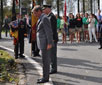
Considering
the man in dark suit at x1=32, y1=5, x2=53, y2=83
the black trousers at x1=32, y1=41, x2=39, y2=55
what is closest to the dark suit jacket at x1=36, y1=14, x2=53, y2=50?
the man in dark suit at x1=32, y1=5, x2=53, y2=83

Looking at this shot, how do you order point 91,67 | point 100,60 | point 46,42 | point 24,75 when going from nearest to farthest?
1. point 46,42
2. point 24,75
3. point 91,67
4. point 100,60

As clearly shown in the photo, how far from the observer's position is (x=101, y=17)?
51.7ft

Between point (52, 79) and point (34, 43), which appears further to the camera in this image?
point (34, 43)

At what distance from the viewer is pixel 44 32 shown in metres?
6.41

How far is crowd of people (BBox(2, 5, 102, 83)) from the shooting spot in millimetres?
6379

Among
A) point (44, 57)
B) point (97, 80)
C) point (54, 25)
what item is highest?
point (54, 25)

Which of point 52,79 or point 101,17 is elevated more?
point 101,17

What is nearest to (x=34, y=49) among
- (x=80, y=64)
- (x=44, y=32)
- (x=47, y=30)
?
(x=80, y=64)

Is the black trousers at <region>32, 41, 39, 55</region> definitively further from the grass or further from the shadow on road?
the grass

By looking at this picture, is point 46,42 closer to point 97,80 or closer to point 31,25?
point 97,80

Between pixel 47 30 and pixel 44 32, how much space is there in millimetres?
150

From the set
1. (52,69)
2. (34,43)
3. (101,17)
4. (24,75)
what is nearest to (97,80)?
(52,69)

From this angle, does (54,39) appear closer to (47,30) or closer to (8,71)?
(47,30)

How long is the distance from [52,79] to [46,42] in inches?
46.9
